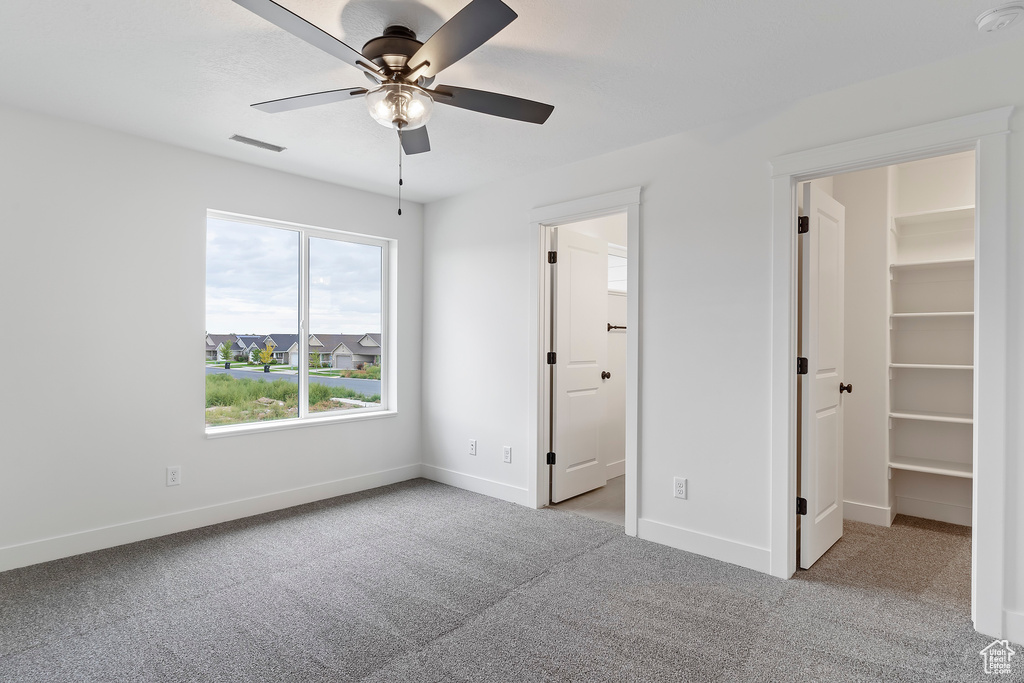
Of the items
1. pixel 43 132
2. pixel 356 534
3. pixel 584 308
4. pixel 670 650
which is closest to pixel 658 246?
pixel 584 308

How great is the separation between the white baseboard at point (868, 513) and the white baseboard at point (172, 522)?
3.49 meters

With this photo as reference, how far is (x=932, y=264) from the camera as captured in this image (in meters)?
3.66

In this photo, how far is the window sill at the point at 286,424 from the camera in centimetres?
372

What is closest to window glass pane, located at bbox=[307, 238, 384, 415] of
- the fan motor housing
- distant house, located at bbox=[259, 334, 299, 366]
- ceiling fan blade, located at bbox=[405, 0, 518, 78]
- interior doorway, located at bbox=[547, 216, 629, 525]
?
distant house, located at bbox=[259, 334, 299, 366]

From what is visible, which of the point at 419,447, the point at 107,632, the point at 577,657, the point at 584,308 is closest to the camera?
the point at 577,657

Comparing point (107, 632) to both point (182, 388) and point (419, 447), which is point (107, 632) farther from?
point (419, 447)

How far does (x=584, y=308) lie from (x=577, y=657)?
107 inches

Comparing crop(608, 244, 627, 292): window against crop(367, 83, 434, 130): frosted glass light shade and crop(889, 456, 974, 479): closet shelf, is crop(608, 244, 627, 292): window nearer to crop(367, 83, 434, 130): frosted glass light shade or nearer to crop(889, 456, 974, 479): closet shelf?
crop(889, 456, 974, 479): closet shelf

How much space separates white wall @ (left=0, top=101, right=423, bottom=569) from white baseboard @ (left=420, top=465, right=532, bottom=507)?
45.1 inches

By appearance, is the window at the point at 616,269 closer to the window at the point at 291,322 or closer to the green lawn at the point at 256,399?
the window at the point at 291,322

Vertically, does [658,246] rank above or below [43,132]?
below

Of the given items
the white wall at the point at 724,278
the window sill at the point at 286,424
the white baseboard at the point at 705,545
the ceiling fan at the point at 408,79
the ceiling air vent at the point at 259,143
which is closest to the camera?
the ceiling fan at the point at 408,79

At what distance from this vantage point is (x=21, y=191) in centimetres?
291

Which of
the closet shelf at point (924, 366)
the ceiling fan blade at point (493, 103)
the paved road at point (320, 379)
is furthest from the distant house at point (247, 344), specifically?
the closet shelf at point (924, 366)
